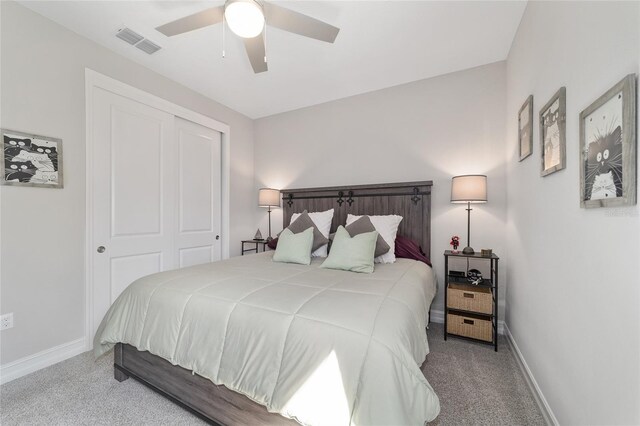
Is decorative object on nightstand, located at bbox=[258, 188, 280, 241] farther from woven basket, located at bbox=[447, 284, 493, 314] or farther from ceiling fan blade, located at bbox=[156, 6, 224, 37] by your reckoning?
woven basket, located at bbox=[447, 284, 493, 314]

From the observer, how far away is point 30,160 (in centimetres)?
200

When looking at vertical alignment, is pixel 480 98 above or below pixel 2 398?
above

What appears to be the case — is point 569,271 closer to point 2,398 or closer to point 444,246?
point 444,246

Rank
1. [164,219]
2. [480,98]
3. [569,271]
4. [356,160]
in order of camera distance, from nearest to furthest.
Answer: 1. [569,271]
2. [480,98]
3. [164,219]
4. [356,160]

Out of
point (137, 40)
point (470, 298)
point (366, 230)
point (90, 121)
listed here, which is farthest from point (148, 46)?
point (470, 298)

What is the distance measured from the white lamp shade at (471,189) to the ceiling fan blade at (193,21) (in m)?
2.37

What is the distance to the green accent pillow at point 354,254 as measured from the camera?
2135 mm

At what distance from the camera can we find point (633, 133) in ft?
2.72

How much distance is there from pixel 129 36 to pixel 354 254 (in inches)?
109

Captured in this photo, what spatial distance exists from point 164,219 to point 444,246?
10.5 feet

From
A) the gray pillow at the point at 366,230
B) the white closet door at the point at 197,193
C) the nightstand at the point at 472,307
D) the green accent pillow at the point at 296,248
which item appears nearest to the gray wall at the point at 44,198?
the white closet door at the point at 197,193

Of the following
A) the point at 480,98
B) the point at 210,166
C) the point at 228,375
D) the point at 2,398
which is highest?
the point at 480,98

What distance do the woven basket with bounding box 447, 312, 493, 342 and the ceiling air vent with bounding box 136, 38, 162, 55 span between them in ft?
12.3

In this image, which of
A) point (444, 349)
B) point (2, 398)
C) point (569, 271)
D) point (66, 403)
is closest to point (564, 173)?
point (569, 271)
